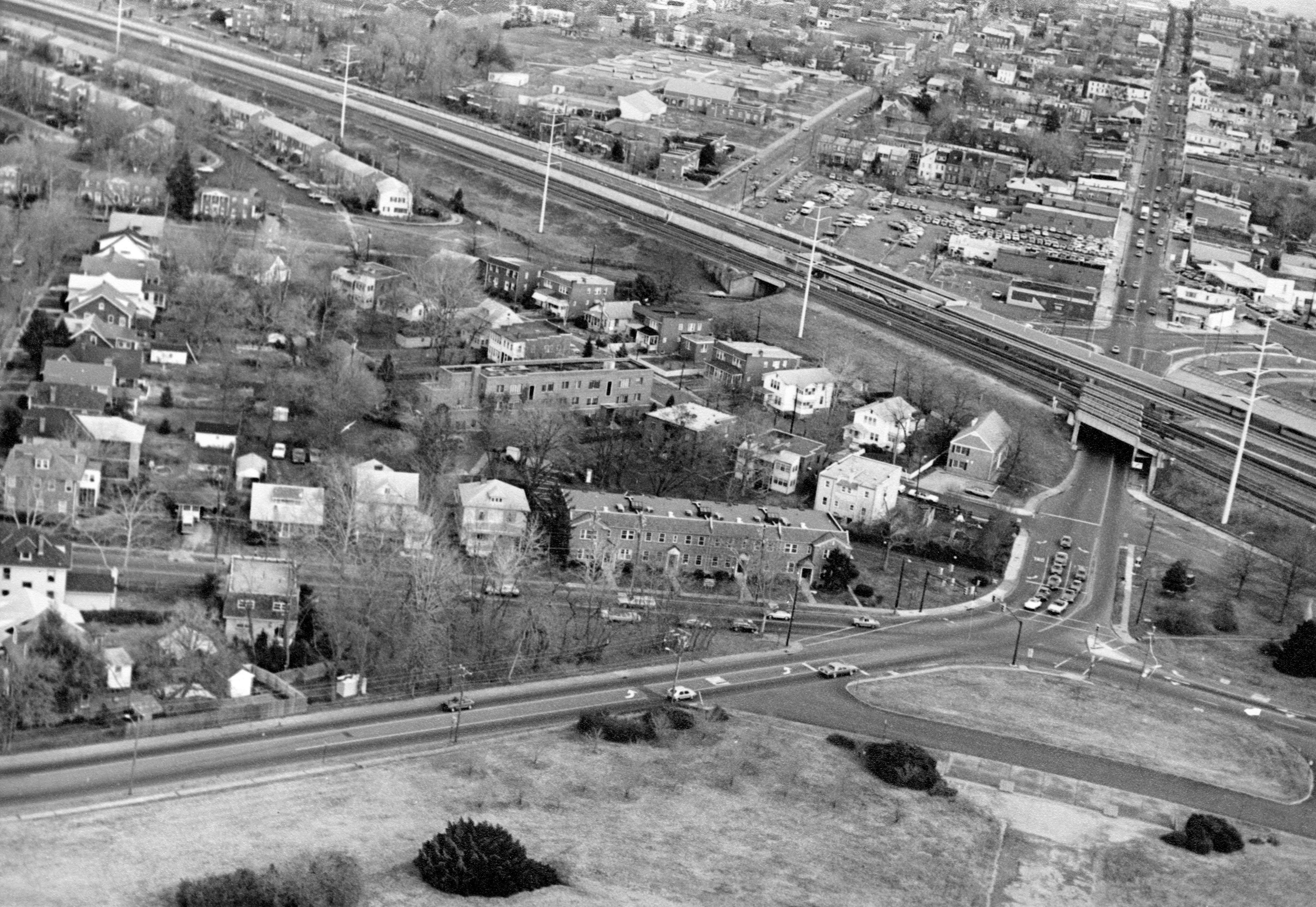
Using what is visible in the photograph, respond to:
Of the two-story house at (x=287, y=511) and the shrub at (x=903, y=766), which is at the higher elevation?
the two-story house at (x=287, y=511)

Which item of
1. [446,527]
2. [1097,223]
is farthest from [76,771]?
[1097,223]

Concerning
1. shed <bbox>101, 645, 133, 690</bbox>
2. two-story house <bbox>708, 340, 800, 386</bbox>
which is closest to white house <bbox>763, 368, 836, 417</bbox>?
two-story house <bbox>708, 340, 800, 386</bbox>

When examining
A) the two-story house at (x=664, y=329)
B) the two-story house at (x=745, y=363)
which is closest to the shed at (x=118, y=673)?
the two-story house at (x=745, y=363)

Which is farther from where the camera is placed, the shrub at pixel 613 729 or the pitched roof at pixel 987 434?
the pitched roof at pixel 987 434

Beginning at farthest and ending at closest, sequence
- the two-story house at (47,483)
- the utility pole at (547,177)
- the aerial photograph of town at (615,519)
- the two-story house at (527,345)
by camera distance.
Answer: the utility pole at (547,177)
the two-story house at (527,345)
the two-story house at (47,483)
the aerial photograph of town at (615,519)

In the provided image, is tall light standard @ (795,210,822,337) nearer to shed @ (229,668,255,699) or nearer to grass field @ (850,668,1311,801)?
grass field @ (850,668,1311,801)

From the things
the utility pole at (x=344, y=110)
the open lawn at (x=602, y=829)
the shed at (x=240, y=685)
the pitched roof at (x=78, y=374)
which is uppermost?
the utility pole at (x=344, y=110)

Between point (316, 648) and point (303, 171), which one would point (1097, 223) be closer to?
point (303, 171)

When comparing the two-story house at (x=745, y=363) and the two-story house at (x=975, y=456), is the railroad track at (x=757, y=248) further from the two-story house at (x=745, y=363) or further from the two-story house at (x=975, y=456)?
the two-story house at (x=745, y=363)
